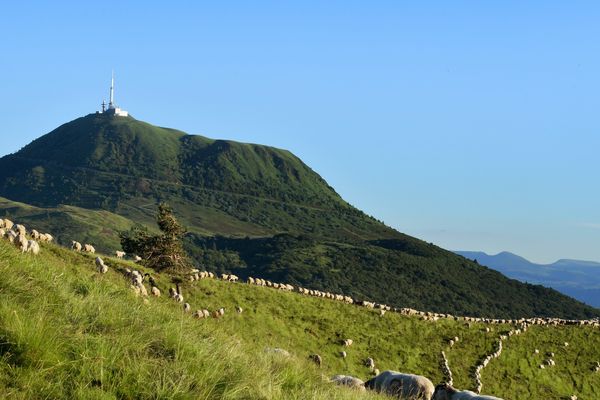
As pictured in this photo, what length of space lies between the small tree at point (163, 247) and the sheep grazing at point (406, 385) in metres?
21.1

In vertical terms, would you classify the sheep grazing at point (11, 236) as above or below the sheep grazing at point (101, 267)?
above

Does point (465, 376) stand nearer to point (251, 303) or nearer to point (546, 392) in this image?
point (546, 392)

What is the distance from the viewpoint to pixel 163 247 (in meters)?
41.2

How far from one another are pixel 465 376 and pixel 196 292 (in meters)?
16.3

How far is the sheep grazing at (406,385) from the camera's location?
18.8 meters

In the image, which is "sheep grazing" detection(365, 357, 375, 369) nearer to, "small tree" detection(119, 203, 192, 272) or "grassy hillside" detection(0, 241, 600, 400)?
"small tree" detection(119, 203, 192, 272)

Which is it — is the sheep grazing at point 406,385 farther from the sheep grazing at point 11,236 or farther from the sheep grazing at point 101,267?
the sheep grazing at point 101,267

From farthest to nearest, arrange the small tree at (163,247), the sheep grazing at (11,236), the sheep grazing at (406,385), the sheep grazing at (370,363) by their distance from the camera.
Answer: the small tree at (163,247), the sheep grazing at (370,363), the sheep grazing at (11,236), the sheep grazing at (406,385)

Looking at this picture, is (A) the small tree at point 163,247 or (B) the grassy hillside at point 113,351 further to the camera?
(A) the small tree at point 163,247

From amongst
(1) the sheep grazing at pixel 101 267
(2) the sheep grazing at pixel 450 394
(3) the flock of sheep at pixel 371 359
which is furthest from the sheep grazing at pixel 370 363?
(2) the sheep grazing at pixel 450 394

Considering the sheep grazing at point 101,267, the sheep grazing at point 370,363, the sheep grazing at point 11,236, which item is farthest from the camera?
the sheep grazing at point 370,363

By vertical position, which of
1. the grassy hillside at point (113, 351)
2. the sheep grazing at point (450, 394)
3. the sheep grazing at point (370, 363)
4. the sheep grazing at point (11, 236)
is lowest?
the sheep grazing at point (370, 363)

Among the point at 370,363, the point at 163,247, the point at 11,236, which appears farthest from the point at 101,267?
the point at 370,363

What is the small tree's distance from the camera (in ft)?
131
